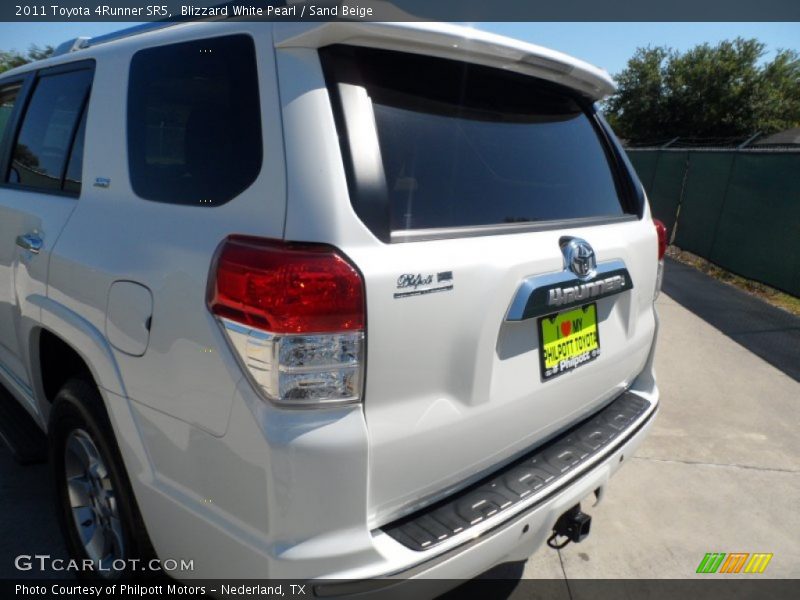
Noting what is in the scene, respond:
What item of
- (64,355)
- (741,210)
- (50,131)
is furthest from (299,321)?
(741,210)

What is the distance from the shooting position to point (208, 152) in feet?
5.42

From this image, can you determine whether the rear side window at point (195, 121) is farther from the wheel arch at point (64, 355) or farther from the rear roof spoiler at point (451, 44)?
the wheel arch at point (64, 355)

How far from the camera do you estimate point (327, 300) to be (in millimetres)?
1373

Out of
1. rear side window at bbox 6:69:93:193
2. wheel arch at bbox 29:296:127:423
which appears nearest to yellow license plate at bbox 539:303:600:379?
wheel arch at bbox 29:296:127:423

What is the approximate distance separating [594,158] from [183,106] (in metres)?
1.61

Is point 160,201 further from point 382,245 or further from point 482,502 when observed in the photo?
point 482,502

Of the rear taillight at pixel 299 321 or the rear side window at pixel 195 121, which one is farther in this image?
the rear side window at pixel 195 121

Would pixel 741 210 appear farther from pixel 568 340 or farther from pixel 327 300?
pixel 327 300

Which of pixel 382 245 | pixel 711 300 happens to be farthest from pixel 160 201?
pixel 711 300

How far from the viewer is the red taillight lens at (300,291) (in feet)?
4.48

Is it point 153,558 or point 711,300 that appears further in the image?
point 711,300

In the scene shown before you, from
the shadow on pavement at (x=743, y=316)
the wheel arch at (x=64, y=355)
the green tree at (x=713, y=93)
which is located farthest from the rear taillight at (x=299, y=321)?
the green tree at (x=713, y=93)

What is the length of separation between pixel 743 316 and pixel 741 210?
2916mm

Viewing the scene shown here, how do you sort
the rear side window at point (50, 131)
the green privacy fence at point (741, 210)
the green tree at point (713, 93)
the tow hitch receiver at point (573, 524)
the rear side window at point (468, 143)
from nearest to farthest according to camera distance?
the rear side window at point (468, 143) → the tow hitch receiver at point (573, 524) → the rear side window at point (50, 131) → the green privacy fence at point (741, 210) → the green tree at point (713, 93)
